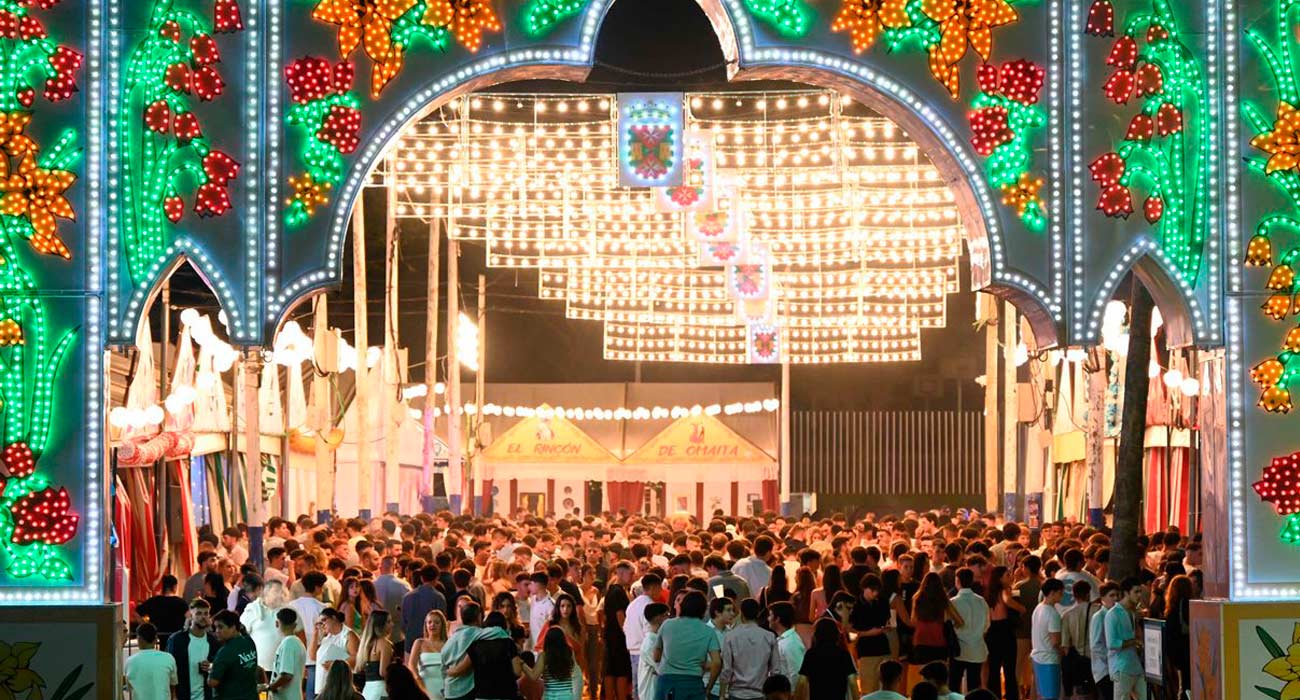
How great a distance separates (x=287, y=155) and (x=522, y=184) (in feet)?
60.5

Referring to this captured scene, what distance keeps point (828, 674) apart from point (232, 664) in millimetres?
4351

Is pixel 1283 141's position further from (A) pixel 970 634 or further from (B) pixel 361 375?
(B) pixel 361 375

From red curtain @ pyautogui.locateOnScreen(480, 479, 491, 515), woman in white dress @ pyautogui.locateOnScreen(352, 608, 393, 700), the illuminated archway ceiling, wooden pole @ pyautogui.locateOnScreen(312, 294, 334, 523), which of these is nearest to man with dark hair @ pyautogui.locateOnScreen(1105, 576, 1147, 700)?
woman in white dress @ pyautogui.locateOnScreen(352, 608, 393, 700)

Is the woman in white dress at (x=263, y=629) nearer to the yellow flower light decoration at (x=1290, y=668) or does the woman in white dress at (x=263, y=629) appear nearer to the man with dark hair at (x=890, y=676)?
the man with dark hair at (x=890, y=676)

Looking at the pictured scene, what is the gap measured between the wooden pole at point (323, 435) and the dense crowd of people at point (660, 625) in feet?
49.3

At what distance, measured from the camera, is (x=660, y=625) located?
1666 cm

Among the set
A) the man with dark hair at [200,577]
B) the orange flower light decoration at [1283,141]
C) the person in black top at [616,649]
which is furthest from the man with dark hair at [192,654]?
the orange flower light decoration at [1283,141]

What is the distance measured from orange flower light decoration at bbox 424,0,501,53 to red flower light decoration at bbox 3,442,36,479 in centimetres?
430

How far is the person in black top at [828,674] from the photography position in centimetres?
1505

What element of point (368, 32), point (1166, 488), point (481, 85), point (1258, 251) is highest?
point (368, 32)

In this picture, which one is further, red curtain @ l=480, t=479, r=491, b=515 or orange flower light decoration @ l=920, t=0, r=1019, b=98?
red curtain @ l=480, t=479, r=491, b=515

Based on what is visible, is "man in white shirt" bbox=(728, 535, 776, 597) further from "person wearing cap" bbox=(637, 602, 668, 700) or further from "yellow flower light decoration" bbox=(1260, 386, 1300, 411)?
"yellow flower light decoration" bbox=(1260, 386, 1300, 411)

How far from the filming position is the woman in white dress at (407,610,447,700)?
16.8m

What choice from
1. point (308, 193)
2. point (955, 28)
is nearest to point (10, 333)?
point (308, 193)
